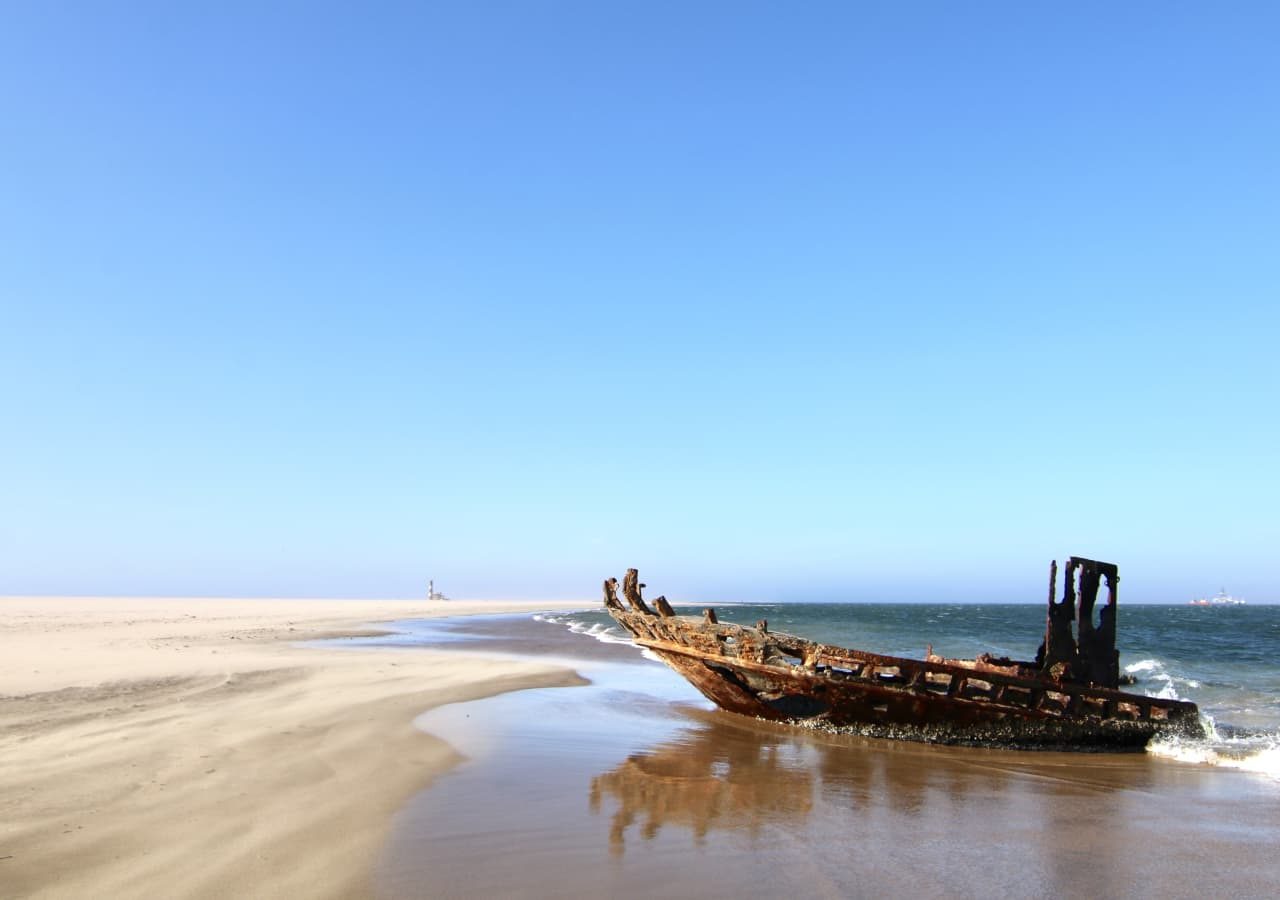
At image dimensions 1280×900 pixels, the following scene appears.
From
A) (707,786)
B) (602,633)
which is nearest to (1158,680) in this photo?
(707,786)

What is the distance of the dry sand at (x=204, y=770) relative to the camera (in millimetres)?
5570

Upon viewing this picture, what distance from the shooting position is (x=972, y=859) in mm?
6668

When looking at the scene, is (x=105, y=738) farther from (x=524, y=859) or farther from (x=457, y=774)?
(x=524, y=859)

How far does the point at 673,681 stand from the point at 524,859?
13410 mm

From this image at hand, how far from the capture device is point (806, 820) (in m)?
7.51

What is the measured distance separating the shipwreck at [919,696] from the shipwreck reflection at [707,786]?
1327 millimetres

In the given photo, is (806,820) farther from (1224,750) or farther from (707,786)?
(1224,750)

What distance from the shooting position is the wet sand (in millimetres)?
5980

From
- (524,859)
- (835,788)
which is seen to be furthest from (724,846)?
(835,788)

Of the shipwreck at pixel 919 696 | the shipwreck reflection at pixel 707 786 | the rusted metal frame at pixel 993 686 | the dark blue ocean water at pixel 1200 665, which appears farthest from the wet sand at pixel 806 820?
the dark blue ocean water at pixel 1200 665

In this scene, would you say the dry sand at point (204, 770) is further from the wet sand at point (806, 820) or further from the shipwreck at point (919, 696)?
the shipwreck at point (919, 696)

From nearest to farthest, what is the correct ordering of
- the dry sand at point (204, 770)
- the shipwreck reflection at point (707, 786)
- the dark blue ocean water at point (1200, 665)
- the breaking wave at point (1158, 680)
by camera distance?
the dry sand at point (204, 770)
the shipwreck reflection at point (707, 786)
the dark blue ocean water at point (1200, 665)
the breaking wave at point (1158, 680)

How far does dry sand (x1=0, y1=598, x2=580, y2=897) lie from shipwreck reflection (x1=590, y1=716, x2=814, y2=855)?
2.05 metres

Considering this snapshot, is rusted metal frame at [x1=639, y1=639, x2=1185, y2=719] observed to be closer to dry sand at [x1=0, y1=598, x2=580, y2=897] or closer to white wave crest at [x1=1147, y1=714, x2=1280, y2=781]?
white wave crest at [x1=1147, y1=714, x2=1280, y2=781]
